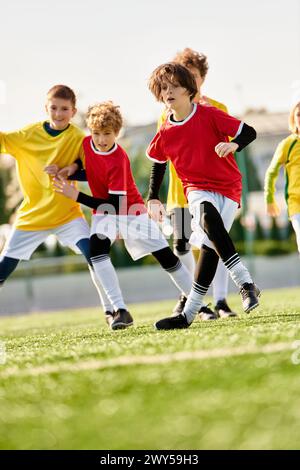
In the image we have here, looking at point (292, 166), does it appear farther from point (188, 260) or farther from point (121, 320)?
point (121, 320)

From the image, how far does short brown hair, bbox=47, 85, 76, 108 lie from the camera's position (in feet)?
Answer: 19.0

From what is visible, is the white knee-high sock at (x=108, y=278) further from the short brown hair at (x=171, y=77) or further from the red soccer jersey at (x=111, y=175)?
the short brown hair at (x=171, y=77)

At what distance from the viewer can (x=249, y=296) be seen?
4.87 metres

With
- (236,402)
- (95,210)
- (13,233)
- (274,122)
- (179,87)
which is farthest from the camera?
(274,122)

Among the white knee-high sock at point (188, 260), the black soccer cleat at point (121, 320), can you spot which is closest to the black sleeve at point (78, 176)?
the black soccer cleat at point (121, 320)

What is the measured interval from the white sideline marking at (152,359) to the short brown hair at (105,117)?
2.37 metres

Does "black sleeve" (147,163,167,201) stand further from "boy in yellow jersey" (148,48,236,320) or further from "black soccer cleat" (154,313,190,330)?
"black soccer cleat" (154,313,190,330)

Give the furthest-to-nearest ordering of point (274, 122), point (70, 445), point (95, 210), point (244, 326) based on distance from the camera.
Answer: point (274, 122) < point (95, 210) < point (244, 326) < point (70, 445)

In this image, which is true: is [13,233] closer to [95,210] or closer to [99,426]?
[95,210]

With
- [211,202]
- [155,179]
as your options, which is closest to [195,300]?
[211,202]

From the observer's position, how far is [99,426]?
8.65ft

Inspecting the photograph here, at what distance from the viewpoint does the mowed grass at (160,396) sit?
2508 millimetres
